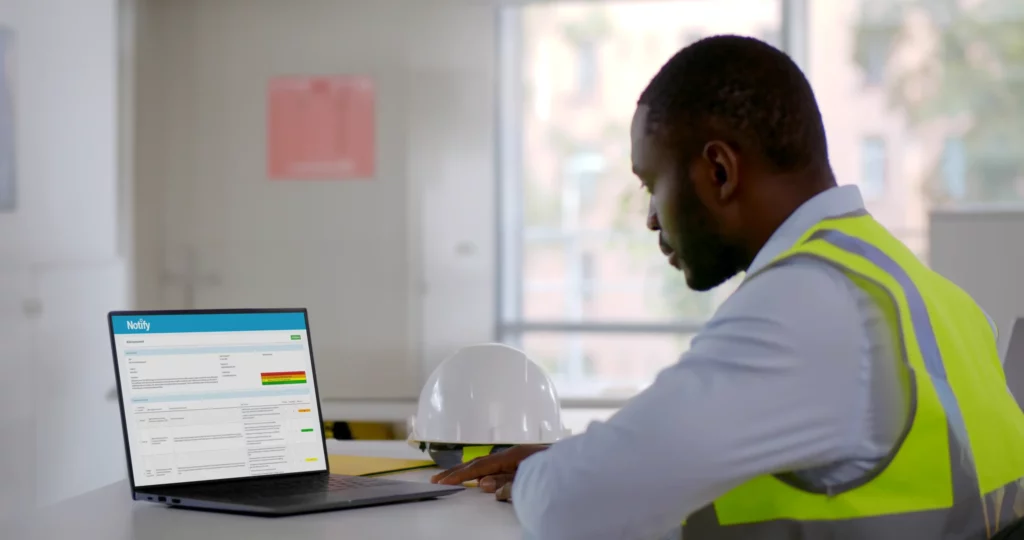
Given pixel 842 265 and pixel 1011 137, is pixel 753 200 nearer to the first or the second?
pixel 842 265

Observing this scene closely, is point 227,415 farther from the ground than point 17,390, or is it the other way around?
point 227,415

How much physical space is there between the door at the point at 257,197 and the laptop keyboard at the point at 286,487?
313cm

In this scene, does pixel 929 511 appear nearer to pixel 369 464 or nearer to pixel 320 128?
pixel 369 464

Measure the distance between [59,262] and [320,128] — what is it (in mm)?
1575

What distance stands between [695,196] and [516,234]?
374 centimetres

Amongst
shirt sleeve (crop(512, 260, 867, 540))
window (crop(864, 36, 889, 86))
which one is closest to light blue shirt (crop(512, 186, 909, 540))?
shirt sleeve (crop(512, 260, 867, 540))

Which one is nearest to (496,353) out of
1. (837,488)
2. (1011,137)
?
(837,488)

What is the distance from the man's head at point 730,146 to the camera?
1.13 metres

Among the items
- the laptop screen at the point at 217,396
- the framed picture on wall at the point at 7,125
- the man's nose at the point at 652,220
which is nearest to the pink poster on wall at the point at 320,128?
the framed picture on wall at the point at 7,125

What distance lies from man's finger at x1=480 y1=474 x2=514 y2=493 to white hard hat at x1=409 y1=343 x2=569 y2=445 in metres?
0.14

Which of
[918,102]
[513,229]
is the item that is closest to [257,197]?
[513,229]

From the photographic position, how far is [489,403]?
5.90 feet

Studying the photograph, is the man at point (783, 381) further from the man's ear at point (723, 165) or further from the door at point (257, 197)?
the door at point (257, 197)

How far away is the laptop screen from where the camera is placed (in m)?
1.54
